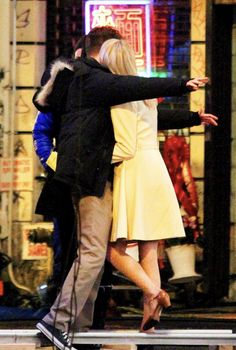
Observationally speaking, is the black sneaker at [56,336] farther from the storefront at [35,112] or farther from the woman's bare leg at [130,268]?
the storefront at [35,112]

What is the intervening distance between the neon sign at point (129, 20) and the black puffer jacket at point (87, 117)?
2.36 metres

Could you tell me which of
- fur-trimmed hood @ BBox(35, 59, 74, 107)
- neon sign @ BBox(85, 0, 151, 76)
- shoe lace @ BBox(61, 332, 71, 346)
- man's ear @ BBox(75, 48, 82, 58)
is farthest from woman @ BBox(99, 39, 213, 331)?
neon sign @ BBox(85, 0, 151, 76)

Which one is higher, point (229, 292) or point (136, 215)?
point (136, 215)

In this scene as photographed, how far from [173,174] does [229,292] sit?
1057 mm

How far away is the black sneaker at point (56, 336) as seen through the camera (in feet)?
23.3

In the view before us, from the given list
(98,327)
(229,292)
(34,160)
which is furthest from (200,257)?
(98,327)

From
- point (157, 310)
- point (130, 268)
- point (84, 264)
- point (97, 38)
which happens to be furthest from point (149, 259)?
point (97, 38)

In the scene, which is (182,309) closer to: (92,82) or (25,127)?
(25,127)

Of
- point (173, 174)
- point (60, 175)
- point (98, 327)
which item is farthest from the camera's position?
point (173, 174)

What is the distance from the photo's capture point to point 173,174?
972 cm

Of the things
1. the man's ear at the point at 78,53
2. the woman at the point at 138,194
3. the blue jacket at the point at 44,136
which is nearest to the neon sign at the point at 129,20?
the blue jacket at the point at 44,136

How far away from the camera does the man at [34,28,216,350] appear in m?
7.14

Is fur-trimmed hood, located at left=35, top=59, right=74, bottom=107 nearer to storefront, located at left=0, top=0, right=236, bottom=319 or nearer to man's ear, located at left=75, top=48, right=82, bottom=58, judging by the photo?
man's ear, located at left=75, top=48, right=82, bottom=58

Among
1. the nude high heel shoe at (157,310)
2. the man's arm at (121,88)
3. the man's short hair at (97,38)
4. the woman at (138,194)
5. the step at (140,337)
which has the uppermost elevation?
the man's short hair at (97,38)
